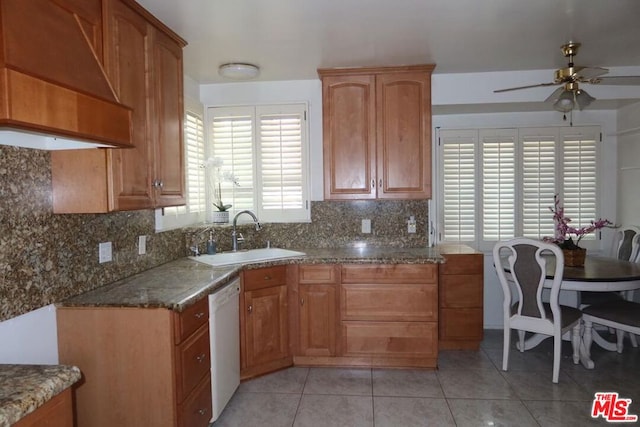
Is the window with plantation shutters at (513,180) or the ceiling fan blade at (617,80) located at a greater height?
the ceiling fan blade at (617,80)

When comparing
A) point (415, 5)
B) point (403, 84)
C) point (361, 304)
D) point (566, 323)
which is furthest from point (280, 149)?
point (566, 323)

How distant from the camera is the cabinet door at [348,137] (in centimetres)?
324

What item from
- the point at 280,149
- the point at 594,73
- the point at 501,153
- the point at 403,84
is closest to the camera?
the point at 594,73

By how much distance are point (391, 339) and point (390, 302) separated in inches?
11.1

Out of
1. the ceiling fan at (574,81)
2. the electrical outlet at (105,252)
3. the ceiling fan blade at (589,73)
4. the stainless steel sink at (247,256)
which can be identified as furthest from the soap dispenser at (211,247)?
the ceiling fan blade at (589,73)

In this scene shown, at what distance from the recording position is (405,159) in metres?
3.23

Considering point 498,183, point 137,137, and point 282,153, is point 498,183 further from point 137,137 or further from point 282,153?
point 137,137

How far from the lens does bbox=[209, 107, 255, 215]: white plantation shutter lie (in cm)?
356

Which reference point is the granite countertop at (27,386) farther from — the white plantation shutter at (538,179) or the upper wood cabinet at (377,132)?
the white plantation shutter at (538,179)

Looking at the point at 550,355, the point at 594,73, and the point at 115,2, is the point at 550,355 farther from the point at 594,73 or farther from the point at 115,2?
the point at 115,2

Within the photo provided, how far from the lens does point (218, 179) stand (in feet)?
11.6

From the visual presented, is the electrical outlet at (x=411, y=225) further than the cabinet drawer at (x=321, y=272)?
Yes

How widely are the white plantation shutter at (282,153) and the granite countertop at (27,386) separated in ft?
7.87

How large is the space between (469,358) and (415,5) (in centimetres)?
261
